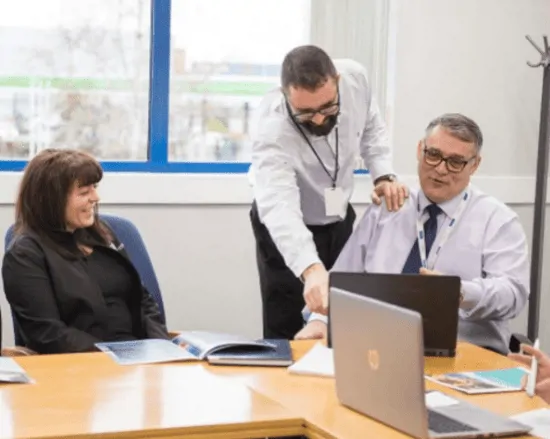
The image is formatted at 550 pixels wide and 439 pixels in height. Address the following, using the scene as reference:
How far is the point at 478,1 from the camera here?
18.6ft

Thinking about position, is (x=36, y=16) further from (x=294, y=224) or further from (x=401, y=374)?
(x=401, y=374)

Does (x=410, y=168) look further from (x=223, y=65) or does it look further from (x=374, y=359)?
(x=374, y=359)

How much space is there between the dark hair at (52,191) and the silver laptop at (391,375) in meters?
1.41

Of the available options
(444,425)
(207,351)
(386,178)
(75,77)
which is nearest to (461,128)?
(386,178)

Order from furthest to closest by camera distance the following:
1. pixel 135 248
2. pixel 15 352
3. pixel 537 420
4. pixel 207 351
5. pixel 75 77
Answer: pixel 75 77 → pixel 135 248 → pixel 15 352 → pixel 207 351 → pixel 537 420

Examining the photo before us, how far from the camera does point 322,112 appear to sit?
3652 millimetres

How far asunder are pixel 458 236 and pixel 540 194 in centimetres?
217

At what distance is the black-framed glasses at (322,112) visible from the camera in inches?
143

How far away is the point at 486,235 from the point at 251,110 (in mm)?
2245

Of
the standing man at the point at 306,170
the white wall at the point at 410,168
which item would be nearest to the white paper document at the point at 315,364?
the standing man at the point at 306,170

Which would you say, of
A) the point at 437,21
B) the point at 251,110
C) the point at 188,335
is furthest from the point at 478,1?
the point at 188,335

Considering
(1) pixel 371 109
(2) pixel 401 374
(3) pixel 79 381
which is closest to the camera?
(2) pixel 401 374

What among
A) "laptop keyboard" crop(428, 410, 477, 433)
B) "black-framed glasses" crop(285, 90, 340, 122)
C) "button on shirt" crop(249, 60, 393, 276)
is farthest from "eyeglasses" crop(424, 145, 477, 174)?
"laptop keyboard" crop(428, 410, 477, 433)

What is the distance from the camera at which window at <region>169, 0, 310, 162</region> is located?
5324 millimetres
